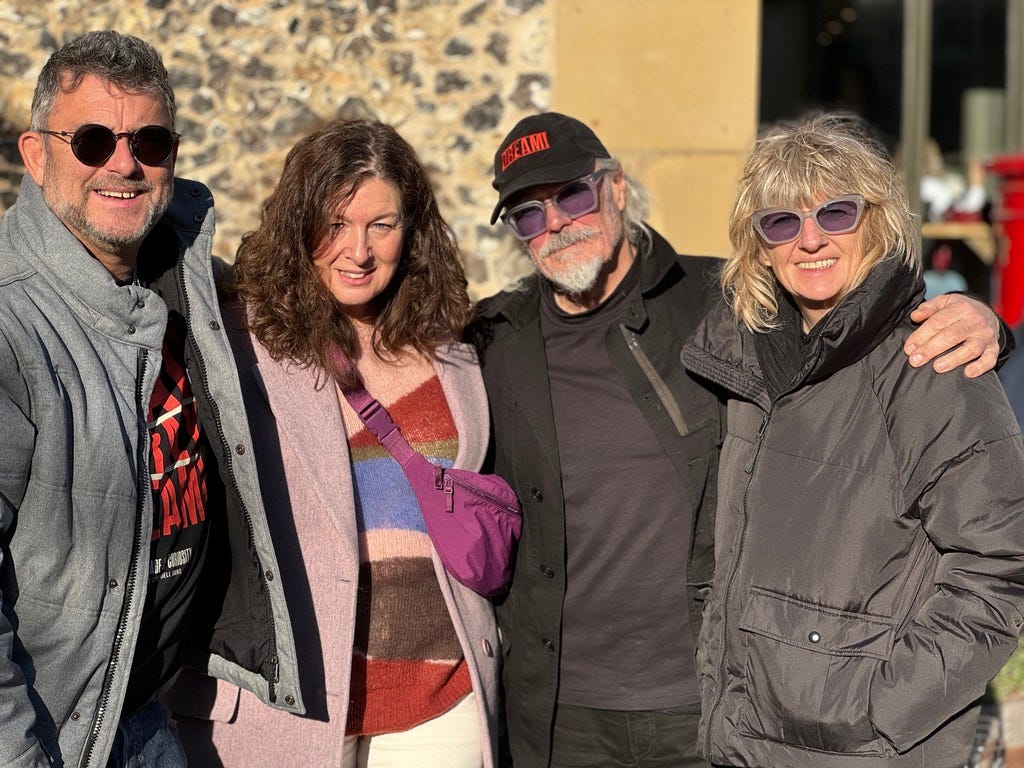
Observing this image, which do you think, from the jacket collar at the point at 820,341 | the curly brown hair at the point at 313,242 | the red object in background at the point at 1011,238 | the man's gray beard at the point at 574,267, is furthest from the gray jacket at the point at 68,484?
the red object in background at the point at 1011,238

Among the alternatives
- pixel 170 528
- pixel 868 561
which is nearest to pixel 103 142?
pixel 170 528

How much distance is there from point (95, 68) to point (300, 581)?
121 cm

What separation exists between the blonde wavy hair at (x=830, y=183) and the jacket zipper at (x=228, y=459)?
49.0 inches

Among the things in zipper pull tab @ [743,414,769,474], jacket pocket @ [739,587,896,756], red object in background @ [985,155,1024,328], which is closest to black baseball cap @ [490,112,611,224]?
zipper pull tab @ [743,414,769,474]

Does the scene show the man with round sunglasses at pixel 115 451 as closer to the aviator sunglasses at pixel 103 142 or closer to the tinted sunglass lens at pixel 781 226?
the aviator sunglasses at pixel 103 142

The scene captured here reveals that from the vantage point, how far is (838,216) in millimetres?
2615

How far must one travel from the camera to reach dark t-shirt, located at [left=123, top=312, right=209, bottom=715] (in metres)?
2.37

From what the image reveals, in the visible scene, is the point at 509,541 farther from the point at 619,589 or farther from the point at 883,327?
the point at 883,327

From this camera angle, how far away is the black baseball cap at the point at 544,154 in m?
3.23

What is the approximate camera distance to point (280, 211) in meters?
2.99

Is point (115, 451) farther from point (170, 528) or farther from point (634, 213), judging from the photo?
point (634, 213)

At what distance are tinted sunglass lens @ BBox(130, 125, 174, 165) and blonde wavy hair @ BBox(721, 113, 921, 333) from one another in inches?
50.5

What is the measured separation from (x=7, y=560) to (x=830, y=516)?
1593 mm

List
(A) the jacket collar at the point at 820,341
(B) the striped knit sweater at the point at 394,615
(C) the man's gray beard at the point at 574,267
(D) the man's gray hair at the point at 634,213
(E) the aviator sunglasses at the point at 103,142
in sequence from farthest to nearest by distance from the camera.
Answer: (D) the man's gray hair at the point at 634,213
(C) the man's gray beard at the point at 574,267
(B) the striped knit sweater at the point at 394,615
(A) the jacket collar at the point at 820,341
(E) the aviator sunglasses at the point at 103,142
